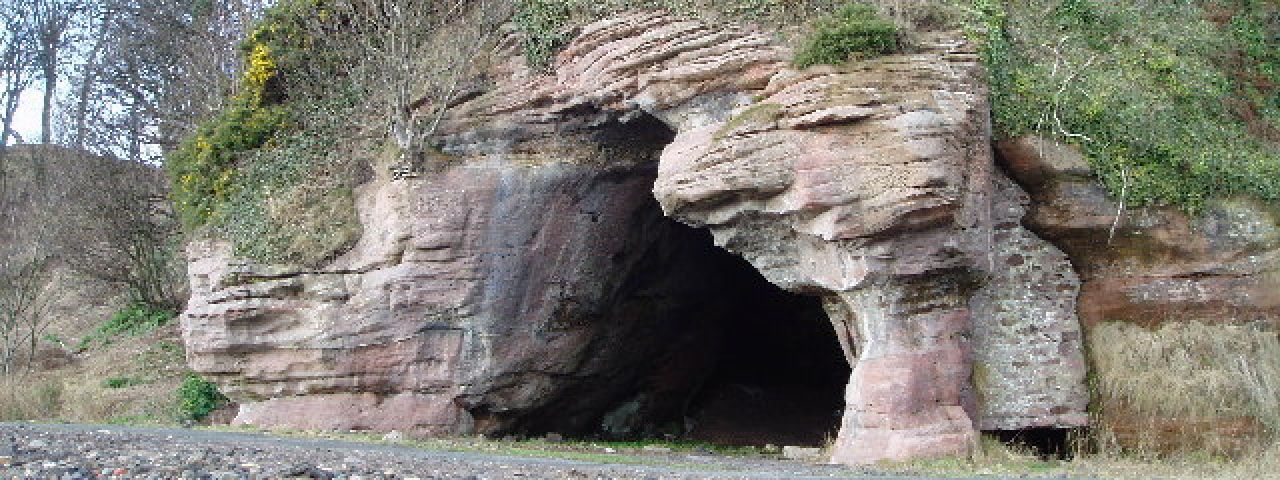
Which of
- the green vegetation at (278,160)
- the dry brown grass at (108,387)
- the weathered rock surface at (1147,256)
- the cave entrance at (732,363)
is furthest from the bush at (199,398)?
the weathered rock surface at (1147,256)

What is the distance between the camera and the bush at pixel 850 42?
16344mm

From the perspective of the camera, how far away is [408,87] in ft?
67.3

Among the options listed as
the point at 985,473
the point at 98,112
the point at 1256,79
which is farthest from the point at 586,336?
the point at 98,112

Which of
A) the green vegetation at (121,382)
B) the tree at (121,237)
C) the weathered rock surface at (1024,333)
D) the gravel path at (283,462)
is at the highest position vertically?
the tree at (121,237)

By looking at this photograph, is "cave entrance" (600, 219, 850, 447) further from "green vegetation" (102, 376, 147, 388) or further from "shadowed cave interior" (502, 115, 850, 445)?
"green vegetation" (102, 376, 147, 388)

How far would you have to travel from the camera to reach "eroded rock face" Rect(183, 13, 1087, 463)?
1548 centimetres

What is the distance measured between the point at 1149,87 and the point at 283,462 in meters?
14.1

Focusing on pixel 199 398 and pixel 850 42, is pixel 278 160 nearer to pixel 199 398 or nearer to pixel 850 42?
pixel 199 398

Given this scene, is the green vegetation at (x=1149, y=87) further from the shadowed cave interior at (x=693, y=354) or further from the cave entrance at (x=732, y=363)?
the cave entrance at (x=732, y=363)

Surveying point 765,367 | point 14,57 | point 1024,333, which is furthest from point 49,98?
point 1024,333

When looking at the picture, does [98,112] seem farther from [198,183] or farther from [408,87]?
[408,87]

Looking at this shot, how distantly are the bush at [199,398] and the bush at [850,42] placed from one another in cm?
1298

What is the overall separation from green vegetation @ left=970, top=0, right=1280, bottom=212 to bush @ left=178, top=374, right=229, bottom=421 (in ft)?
49.5

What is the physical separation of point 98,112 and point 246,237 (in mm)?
13933
